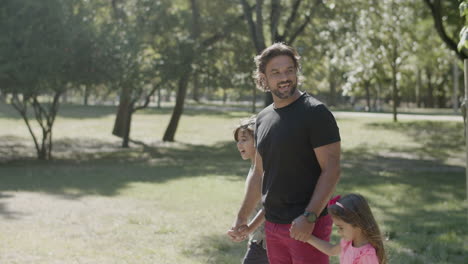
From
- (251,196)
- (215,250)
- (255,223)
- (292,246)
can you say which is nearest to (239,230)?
(255,223)

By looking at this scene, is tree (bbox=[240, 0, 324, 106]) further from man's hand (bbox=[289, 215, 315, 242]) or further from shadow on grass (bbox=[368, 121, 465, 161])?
man's hand (bbox=[289, 215, 315, 242])

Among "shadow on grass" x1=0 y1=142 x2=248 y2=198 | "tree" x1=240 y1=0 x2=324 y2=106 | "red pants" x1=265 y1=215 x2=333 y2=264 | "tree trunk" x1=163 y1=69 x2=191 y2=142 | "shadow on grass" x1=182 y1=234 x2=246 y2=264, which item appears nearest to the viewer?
"red pants" x1=265 y1=215 x2=333 y2=264

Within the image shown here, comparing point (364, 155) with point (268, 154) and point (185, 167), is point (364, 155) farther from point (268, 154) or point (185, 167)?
point (268, 154)

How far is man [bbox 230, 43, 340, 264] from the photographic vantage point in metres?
3.43

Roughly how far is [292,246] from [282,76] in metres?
0.91

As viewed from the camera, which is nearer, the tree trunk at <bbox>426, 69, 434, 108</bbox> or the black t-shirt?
the black t-shirt

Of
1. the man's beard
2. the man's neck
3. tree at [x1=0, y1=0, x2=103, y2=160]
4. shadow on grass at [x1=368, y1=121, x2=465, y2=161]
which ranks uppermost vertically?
tree at [x1=0, y1=0, x2=103, y2=160]

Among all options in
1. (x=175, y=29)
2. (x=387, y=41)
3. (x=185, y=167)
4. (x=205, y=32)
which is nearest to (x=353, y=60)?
(x=387, y=41)

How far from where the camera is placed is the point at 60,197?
1251cm

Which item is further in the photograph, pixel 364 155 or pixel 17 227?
pixel 364 155

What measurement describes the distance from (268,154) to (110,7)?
2181 cm

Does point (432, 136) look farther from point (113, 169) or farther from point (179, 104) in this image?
point (113, 169)

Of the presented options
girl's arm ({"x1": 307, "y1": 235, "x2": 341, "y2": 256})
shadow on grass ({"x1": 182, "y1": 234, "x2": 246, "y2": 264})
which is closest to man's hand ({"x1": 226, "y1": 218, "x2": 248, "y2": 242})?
girl's arm ({"x1": 307, "y1": 235, "x2": 341, "y2": 256})

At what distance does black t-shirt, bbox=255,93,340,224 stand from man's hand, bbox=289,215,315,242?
186 millimetres
